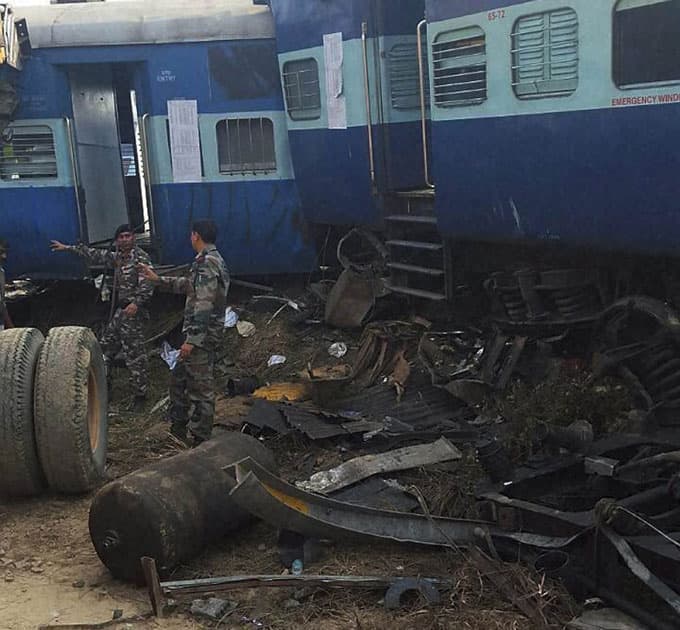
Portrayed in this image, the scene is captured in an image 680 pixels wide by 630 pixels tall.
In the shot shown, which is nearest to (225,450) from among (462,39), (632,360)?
(632,360)

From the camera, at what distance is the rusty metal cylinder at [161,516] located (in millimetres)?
4719

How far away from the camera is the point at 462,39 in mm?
7367

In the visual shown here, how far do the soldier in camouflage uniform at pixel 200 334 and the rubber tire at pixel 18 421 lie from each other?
1.32 meters

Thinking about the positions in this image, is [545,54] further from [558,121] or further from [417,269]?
[417,269]

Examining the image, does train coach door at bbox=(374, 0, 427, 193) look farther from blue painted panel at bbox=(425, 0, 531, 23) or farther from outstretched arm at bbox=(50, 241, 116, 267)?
outstretched arm at bbox=(50, 241, 116, 267)

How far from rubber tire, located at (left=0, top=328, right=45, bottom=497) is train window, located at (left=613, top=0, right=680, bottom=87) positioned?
4.24 meters

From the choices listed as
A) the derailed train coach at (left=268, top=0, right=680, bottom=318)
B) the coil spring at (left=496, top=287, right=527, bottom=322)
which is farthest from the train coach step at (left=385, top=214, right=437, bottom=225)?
the coil spring at (left=496, top=287, right=527, bottom=322)

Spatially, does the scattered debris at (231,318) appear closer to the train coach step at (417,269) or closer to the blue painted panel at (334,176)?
the blue painted panel at (334,176)

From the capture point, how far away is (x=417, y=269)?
8414 millimetres

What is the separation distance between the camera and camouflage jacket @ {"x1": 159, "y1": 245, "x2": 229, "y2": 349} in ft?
22.7

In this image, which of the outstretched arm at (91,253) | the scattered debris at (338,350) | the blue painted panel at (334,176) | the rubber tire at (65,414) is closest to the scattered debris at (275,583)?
the rubber tire at (65,414)

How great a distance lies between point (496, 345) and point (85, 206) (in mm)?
5152

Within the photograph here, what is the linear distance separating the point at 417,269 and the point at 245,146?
2.87 metres

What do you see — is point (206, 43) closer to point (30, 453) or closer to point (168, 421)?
point (168, 421)
